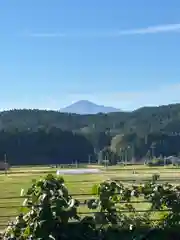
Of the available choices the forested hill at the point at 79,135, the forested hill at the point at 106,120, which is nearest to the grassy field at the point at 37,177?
the forested hill at the point at 79,135

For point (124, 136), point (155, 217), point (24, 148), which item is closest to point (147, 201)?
point (155, 217)

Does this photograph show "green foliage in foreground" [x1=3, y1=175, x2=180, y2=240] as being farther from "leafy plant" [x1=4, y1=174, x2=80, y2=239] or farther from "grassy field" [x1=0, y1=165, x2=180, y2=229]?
"grassy field" [x1=0, y1=165, x2=180, y2=229]

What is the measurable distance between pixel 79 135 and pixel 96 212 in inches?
5062

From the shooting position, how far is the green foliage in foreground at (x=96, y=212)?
462 centimetres

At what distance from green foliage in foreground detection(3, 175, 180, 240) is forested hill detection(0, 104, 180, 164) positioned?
10711 centimetres

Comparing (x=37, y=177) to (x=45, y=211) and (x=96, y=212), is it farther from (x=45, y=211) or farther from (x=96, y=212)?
(x=45, y=211)

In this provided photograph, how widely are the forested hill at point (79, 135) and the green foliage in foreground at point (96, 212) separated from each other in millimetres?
107108

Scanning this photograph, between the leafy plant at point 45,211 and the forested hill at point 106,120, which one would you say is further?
the forested hill at point 106,120

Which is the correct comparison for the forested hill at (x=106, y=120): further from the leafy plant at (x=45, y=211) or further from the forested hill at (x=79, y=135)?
the leafy plant at (x=45, y=211)

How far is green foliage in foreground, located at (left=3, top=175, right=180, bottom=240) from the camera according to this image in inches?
182

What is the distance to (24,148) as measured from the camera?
120m

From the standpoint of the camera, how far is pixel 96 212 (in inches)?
191

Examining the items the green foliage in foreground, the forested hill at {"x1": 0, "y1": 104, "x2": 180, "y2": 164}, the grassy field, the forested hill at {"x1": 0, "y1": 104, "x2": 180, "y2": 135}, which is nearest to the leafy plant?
the green foliage in foreground

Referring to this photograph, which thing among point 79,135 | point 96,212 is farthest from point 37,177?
point 79,135
